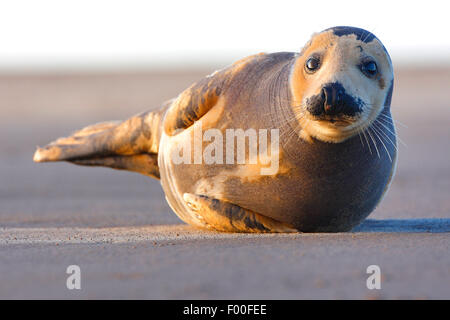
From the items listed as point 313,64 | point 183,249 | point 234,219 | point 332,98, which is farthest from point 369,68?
point 183,249

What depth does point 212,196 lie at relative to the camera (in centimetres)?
525

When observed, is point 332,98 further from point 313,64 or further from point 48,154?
point 48,154

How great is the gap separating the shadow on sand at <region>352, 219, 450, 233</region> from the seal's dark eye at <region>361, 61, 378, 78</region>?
1.14 meters

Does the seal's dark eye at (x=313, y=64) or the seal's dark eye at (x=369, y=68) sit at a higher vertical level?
the seal's dark eye at (x=313, y=64)

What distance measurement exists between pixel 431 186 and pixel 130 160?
4345 millimetres

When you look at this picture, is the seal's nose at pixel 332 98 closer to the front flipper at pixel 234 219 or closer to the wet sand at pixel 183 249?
the wet sand at pixel 183 249

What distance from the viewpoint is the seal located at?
464 cm

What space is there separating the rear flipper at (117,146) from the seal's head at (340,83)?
1.91 meters

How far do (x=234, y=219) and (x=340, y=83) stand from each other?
3.93ft

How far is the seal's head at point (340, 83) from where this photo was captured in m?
4.39

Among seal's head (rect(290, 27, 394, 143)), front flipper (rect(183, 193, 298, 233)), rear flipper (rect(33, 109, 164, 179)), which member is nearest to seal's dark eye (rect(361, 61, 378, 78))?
seal's head (rect(290, 27, 394, 143))

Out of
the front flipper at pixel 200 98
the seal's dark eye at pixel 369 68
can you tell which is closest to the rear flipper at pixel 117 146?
the front flipper at pixel 200 98

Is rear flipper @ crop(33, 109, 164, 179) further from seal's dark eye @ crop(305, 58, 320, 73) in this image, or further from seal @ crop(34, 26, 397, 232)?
seal's dark eye @ crop(305, 58, 320, 73)

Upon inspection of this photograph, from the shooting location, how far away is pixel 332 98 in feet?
14.1
